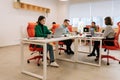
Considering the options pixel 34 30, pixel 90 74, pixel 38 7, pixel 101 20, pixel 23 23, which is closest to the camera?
pixel 90 74

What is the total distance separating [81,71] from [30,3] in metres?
4.91

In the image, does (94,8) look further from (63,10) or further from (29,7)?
(29,7)

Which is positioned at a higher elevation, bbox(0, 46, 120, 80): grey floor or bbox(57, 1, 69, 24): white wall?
bbox(57, 1, 69, 24): white wall

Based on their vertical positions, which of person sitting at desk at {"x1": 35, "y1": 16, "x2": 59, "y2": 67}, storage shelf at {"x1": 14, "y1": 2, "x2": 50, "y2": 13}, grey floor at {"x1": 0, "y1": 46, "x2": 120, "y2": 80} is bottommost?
grey floor at {"x1": 0, "y1": 46, "x2": 120, "y2": 80}

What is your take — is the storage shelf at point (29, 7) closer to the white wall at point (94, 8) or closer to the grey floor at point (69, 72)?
the white wall at point (94, 8)

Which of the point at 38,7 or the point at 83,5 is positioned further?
the point at 83,5

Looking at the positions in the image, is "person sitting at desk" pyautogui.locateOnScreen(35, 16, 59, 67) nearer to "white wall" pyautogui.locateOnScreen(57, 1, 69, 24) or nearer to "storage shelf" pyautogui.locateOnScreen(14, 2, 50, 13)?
"storage shelf" pyautogui.locateOnScreen(14, 2, 50, 13)

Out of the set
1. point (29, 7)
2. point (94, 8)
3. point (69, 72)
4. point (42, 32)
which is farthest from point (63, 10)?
point (69, 72)

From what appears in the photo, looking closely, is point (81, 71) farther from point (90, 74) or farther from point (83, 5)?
point (83, 5)

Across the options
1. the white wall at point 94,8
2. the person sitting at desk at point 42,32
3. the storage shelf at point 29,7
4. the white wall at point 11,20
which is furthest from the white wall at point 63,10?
the person sitting at desk at point 42,32

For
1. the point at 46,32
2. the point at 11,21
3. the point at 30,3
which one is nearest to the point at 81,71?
the point at 46,32

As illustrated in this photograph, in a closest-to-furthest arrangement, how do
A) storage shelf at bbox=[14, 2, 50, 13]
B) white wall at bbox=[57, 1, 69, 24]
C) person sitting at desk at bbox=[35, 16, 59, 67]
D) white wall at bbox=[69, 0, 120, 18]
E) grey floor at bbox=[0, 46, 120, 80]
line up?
1. grey floor at bbox=[0, 46, 120, 80]
2. person sitting at desk at bbox=[35, 16, 59, 67]
3. storage shelf at bbox=[14, 2, 50, 13]
4. white wall at bbox=[69, 0, 120, 18]
5. white wall at bbox=[57, 1, 69, 24]

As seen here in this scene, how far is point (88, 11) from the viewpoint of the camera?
8016 mm

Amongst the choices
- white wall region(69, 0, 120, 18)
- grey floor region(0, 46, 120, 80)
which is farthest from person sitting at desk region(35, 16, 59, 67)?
white wall region(69, 0, 120, 18)
